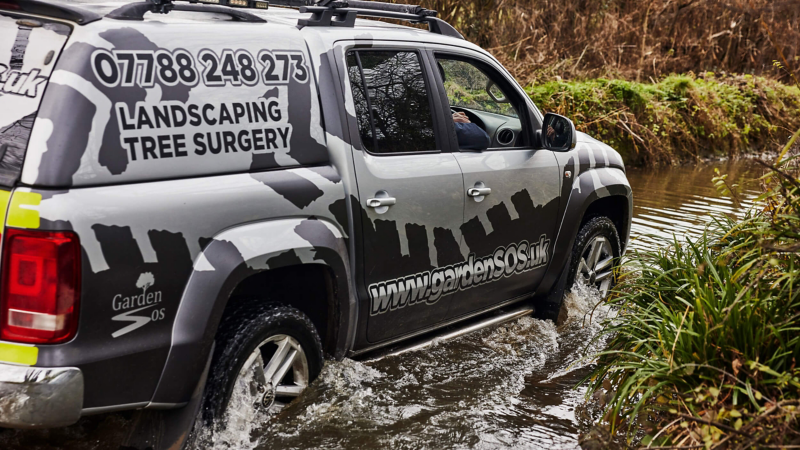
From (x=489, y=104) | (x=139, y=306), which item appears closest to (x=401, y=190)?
(x=489, y=104)

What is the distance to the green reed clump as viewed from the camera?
3.05 metres

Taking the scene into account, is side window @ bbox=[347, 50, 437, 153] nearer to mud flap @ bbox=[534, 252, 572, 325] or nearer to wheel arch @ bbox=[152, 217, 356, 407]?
wheel arch @ bbox=[152, 217, 356, 407]

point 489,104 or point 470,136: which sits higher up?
point 489,104

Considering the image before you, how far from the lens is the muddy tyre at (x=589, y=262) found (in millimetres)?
5410

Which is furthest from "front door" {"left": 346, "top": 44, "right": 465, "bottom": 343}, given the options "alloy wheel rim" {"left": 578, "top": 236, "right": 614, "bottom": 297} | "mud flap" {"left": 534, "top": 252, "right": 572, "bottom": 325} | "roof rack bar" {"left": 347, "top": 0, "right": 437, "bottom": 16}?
"alloy wheel rim" {"left": 578, "top": 236, "right": 614, "bottom": 297}

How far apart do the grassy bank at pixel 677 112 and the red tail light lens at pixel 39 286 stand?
10.2 meters

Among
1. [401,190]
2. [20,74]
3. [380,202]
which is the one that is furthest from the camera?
[401,190]

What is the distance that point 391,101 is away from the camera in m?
4.06

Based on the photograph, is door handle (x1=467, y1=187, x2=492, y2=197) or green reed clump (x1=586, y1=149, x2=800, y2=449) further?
door handle (x1=467, y1=187, x2=492, y2=197)

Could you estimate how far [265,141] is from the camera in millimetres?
3375

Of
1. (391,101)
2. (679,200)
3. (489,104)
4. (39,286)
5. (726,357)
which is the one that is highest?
(391,101)

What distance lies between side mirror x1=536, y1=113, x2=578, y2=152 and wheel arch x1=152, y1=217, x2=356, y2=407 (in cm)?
183

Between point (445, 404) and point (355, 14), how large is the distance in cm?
208

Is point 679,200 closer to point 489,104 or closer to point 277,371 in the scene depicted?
point 489,104
